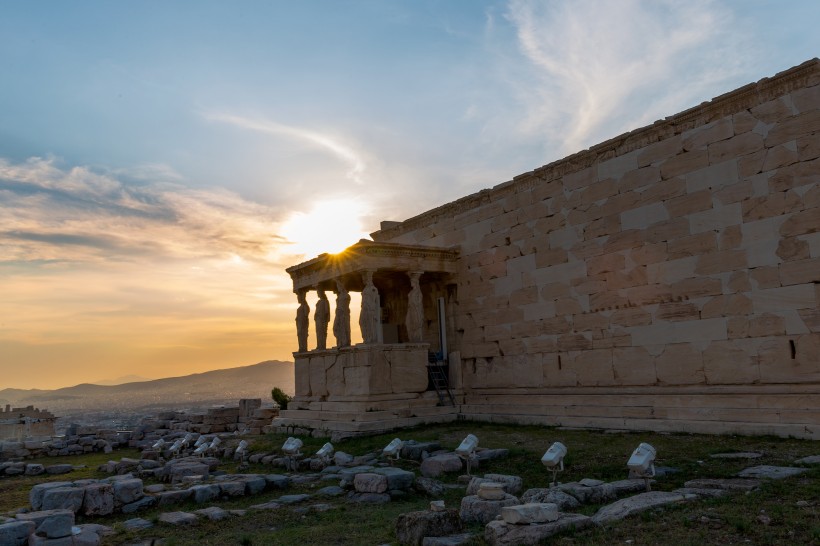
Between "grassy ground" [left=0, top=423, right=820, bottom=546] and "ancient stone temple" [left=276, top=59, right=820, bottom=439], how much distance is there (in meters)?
1.23

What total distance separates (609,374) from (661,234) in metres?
3.10

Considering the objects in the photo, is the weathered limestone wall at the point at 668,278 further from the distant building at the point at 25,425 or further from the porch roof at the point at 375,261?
the distant building at the point at 25,425

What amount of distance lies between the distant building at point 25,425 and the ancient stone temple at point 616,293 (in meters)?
14.4

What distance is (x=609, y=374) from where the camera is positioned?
14258 millimetres

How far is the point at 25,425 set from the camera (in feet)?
88.9

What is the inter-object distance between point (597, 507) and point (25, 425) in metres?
26.3

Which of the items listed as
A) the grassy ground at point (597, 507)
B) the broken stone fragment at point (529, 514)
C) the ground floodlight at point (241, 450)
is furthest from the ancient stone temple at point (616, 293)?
the broken stone fragment at point (529, 514)

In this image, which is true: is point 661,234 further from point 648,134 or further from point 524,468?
point 524,468

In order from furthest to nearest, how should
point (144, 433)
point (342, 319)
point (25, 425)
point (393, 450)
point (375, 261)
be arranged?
point (25, 425) < point (144, 433) < point (342, 319) < point (375, 261) < point (393, 450)

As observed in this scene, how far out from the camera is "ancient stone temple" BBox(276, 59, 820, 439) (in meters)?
11.6

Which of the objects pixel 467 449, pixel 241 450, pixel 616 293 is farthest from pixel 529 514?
pixel 241 450

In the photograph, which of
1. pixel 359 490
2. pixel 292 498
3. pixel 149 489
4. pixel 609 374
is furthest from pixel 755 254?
pixel 149 489

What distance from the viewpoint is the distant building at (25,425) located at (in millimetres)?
26766

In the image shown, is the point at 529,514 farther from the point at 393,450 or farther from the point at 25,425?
the point at 25,425
